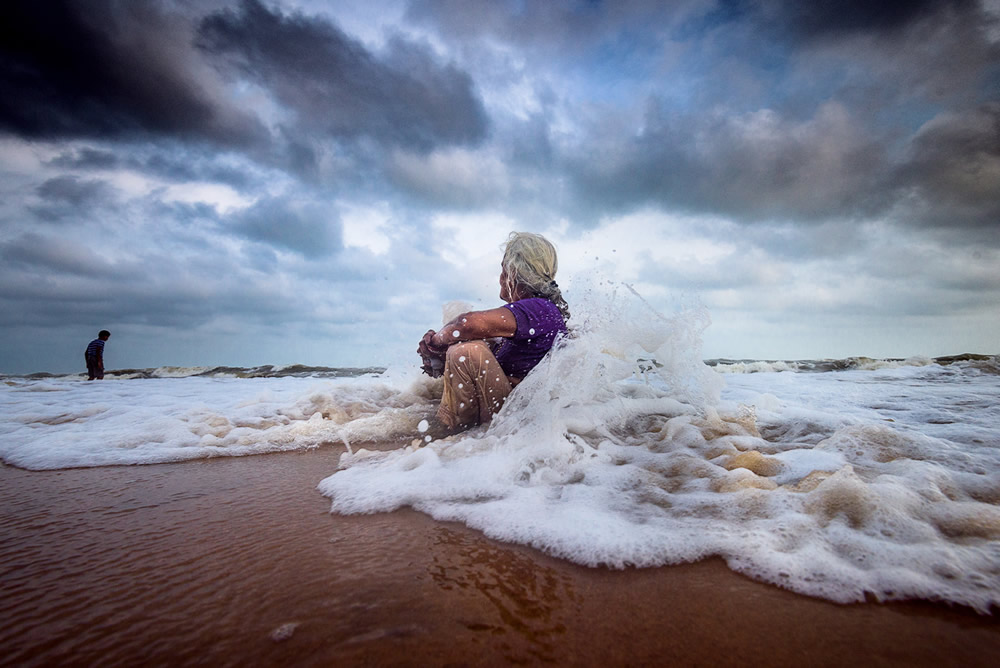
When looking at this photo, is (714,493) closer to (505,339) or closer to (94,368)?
(505,339)

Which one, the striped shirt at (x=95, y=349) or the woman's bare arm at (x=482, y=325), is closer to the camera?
the woman's bare arm at (x=482, y=325)

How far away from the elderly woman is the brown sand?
1.80m

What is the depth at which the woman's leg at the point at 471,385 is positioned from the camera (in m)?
3.29

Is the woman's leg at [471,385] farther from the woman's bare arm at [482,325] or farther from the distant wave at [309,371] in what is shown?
the distant wave at [309,371]

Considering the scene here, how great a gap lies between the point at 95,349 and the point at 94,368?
74cm

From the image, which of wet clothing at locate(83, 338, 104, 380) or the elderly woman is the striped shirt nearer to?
wet clothing at locate(83, 338, 104, 380)

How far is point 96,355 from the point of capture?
501 inches

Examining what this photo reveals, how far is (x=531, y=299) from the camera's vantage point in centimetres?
325

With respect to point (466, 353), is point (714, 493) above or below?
below

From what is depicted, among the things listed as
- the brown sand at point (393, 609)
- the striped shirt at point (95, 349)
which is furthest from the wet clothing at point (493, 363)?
the striped shirt at point (95, 349)

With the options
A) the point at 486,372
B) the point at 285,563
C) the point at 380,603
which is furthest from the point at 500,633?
the point at 486,372

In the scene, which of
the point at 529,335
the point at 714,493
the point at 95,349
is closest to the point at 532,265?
the point at 529,335

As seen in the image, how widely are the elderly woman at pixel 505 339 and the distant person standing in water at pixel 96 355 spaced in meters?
14.6

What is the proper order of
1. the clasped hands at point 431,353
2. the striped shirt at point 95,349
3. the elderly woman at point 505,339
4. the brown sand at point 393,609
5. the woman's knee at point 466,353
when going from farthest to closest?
the striped shirt at point 95,349 → the clasped hands at point 431,353 → the woman's knee at point 466,353 → the elderly woman at point 505,339 → the brown sand at point 393,609
